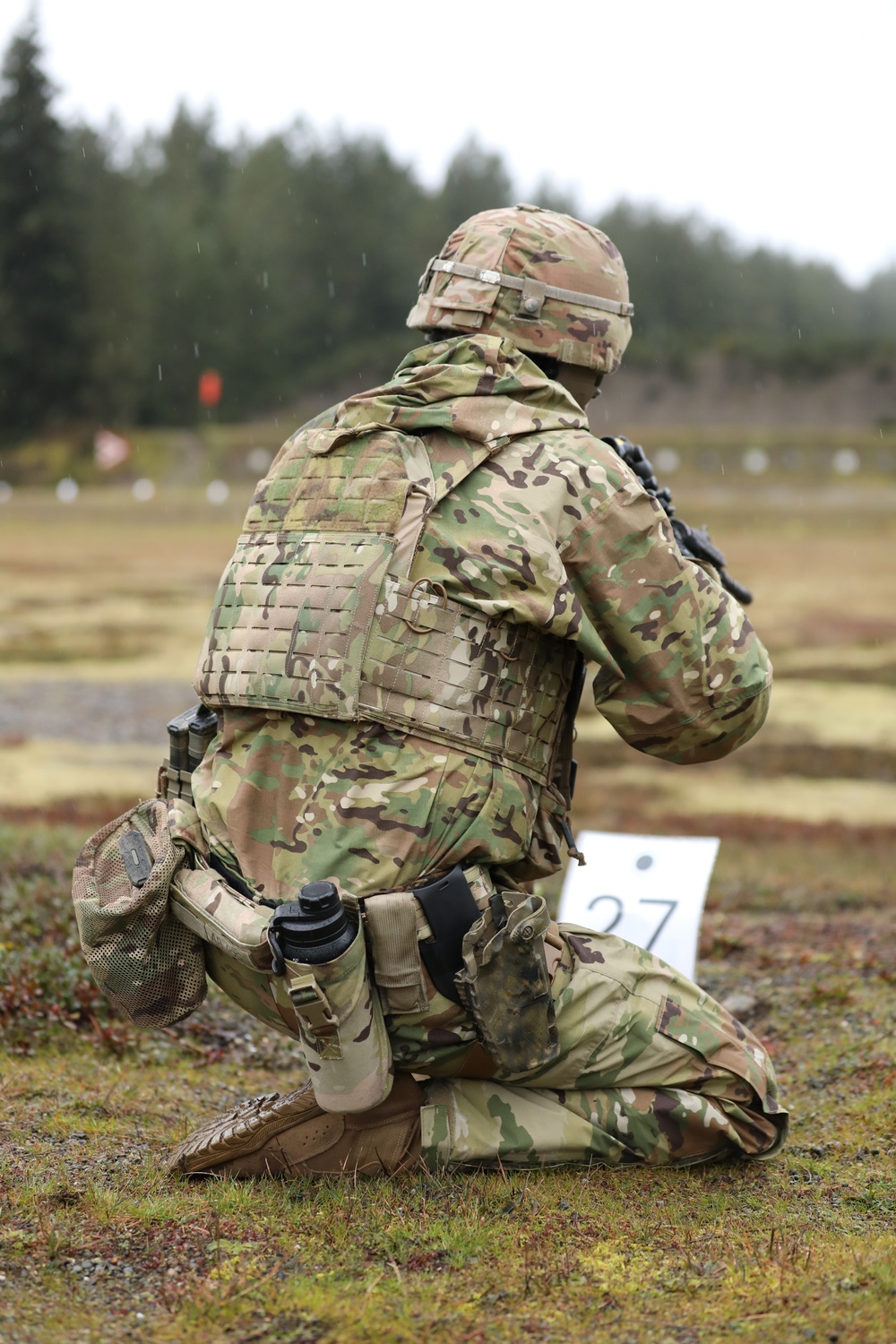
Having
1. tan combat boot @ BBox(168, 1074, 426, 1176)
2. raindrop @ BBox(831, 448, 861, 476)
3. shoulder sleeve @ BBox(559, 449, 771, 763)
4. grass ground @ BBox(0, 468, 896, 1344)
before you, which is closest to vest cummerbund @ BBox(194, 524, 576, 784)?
shoulder sleeve @ BBox(559, 449, 771, 763)

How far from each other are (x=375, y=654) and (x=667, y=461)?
47.3m

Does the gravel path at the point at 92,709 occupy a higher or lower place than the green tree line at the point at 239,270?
lower

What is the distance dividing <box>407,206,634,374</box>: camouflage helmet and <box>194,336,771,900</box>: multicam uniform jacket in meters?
0.14

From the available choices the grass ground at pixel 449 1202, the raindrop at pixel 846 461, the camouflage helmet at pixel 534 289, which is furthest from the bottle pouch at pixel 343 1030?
the raindrop at pixel 846 461

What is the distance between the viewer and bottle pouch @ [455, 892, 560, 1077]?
332 centimetres

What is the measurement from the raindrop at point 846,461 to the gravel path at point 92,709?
35693mm

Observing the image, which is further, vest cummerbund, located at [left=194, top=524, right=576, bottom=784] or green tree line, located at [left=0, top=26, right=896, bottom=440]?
green tree line, located at [left=0, top=26, right=896, bottom=440]

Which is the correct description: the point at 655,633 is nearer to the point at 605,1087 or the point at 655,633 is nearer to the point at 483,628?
the point at 483,628

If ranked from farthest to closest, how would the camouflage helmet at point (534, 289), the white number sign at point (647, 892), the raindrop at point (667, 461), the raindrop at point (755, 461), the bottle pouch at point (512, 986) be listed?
1. the raindrop at point (755, 461)
2. the raindrop at point (667, 461)
3. the white number sign at point (647, 892)
4. the camouflage helmet at point (534, 289)
5. the bottle pouch at point (512, 986)

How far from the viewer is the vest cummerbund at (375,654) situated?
133 inches

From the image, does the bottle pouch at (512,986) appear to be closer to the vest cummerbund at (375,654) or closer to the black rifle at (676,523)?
the vest cummerbund at (375,654)

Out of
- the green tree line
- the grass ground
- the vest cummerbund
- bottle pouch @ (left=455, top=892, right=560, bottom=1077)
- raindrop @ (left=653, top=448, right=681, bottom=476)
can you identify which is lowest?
the grass ground

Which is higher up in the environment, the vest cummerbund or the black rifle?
the black rifle

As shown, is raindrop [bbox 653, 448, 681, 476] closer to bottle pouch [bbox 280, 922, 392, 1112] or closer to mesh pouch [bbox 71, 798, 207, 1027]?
mesh pouch [bbox 71, 798, 207, 1027]
